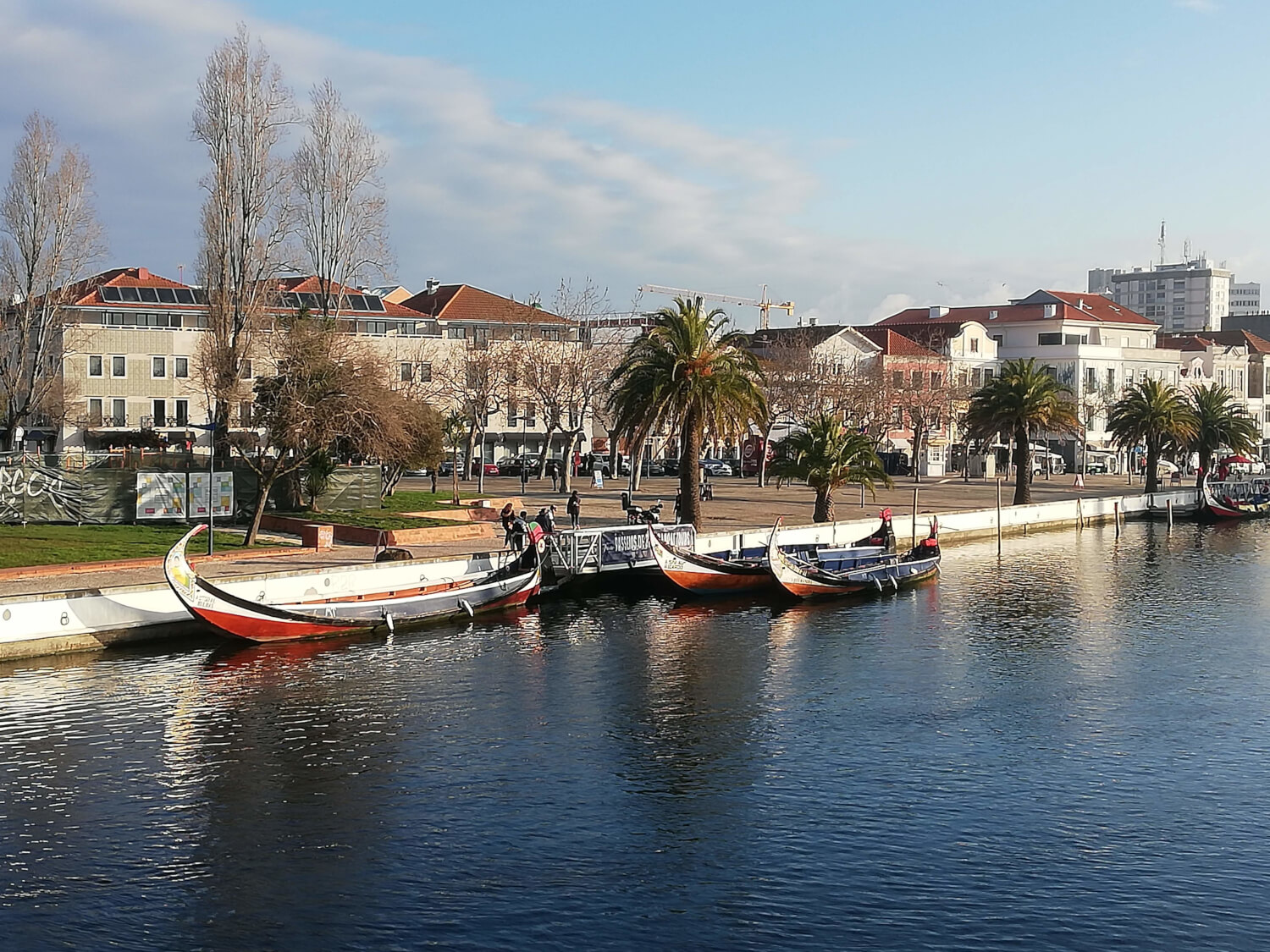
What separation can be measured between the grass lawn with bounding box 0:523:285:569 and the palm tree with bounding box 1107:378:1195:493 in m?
63.5

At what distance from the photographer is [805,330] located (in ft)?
385

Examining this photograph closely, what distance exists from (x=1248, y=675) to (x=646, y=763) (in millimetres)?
17151

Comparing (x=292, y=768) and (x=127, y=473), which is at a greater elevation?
(x=127, y=473)

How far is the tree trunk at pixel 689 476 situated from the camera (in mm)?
52922

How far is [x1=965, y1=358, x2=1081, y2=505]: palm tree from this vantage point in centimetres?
7294

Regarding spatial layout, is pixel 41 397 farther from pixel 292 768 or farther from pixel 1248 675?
pixel 1248 675

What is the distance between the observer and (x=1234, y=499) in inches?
3484

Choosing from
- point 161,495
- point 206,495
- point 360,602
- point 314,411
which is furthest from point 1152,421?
point 360,602

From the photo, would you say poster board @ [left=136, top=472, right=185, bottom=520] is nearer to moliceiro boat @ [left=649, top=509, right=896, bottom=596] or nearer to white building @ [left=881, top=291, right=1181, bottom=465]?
moliceiro boat @ [left=649, top=509, right=896, bottom=596]

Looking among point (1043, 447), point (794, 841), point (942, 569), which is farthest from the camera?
point (1043, 447)

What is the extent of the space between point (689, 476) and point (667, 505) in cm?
1325

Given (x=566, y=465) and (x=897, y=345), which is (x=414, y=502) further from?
(x=897, y=345)

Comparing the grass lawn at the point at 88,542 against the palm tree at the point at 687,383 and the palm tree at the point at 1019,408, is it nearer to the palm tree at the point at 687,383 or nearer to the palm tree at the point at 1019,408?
the palm tree at the point at 687,383

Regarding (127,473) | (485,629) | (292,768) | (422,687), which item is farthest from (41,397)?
(292,768)
